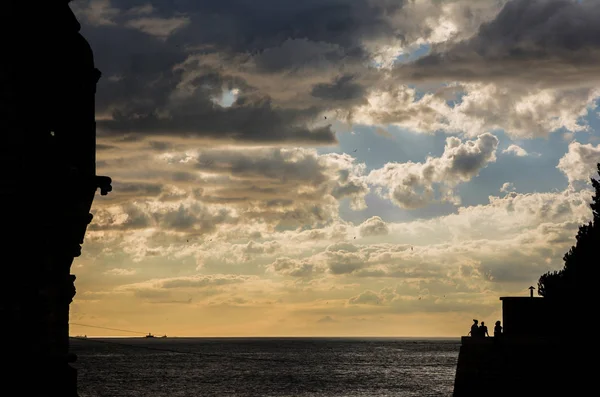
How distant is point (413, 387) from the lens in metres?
105

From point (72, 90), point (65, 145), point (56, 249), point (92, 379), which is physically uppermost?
point (72, 90)

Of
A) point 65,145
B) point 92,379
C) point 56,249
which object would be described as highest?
A: point 65,145

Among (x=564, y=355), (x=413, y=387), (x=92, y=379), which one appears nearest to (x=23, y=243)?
(x=564, y=355)

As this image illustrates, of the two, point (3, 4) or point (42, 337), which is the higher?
point (3, 4)

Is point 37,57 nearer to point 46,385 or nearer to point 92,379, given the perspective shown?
point 46,385

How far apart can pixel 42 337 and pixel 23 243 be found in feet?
3.59

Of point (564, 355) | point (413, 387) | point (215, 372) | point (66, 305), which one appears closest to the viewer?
point (66, 305)

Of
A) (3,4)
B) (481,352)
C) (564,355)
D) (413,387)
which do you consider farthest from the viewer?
(413,387)

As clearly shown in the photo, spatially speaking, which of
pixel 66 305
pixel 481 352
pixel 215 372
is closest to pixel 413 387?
pixel 215 372

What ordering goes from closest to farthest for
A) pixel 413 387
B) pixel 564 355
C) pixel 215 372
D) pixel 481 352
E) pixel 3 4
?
1. pixel 3 4
2. pixel 564 355
3. pixel 481 352
4. pixel 413 387
5. pixel 215 372

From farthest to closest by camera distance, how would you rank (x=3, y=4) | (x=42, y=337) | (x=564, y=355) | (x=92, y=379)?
(x=92, y=379) → (x=564, y=355) → (x=42, y=337) → (x=3, y=4)

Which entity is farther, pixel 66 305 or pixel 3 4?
pixel 66 305

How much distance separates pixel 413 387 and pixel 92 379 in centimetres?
4455

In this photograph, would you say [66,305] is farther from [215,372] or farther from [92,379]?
[215,372]
